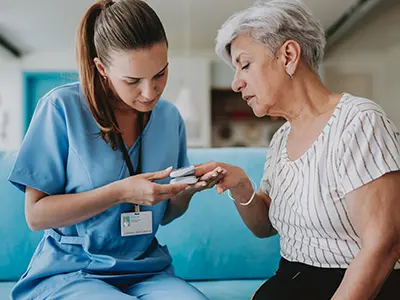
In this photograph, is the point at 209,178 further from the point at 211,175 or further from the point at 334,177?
the point at 334,177

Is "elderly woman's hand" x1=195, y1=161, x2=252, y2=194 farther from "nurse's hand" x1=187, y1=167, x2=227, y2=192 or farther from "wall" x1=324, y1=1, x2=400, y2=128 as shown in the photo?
"wall" x1=324, y1=1, x2=400, y2=128

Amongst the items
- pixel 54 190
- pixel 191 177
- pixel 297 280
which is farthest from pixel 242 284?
pixel 54 190

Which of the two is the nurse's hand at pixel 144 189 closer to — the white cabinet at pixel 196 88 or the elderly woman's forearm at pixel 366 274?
the elderly woman's forearm at pixel 366 274

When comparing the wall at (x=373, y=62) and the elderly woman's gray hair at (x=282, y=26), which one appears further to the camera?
the wall at (x=373, y=62)

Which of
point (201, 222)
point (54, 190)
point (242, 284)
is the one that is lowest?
point (242, 284)

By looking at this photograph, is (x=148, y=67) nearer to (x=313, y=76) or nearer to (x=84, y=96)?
(x=84, y=96)

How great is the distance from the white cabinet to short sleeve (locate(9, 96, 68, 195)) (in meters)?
4.78

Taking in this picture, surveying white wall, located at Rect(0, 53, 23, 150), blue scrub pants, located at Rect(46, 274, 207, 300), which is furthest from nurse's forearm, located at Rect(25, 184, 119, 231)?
white wall, located at Rect(0, 53, 23, 150)

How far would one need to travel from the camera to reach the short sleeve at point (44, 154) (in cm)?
122

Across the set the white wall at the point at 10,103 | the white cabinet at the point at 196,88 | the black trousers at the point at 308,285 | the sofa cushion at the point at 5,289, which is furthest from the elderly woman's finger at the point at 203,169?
the white wall at the point at 10,103

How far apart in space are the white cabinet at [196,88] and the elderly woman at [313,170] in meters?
4.72

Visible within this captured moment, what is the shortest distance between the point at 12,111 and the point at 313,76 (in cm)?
596

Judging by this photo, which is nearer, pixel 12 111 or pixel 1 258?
pixel 1 258

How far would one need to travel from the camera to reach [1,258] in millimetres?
1646
